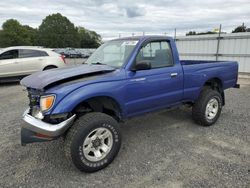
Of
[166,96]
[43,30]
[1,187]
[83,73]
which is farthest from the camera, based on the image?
[43,30]

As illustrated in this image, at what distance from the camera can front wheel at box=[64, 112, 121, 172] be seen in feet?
10.1

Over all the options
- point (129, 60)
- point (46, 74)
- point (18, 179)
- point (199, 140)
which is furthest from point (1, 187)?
point (199, 140)

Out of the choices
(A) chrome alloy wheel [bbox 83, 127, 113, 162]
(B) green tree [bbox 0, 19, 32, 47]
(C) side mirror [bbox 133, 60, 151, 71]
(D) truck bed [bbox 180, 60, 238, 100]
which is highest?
(B) green tree [bbox 0, 19, 32, 47]

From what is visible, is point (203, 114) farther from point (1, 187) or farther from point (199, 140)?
point (1, 187)

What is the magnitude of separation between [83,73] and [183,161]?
6.52 feet

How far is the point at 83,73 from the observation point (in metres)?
3.40

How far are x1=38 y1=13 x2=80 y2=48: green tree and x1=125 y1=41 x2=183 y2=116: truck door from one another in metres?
64.5

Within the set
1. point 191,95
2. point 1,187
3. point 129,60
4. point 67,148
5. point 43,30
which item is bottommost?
point 1,187

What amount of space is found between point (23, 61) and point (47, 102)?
8158 millimetres

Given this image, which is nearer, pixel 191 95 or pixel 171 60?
pixel 171 60

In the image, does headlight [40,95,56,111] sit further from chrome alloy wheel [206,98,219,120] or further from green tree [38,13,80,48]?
green tree [38,13,80,48]

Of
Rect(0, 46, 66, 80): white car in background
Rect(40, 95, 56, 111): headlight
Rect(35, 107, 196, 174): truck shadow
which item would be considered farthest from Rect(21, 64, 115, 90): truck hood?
Rect(0, 46, 66, 80): white car in background

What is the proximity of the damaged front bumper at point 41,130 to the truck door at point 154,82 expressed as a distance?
108cm

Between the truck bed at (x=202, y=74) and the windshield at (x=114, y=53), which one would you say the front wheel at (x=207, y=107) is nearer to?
the truck bed at (x=202, y=74)
